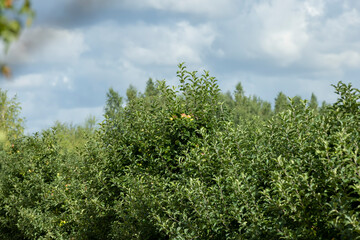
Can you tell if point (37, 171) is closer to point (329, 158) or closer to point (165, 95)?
point (165, 95)

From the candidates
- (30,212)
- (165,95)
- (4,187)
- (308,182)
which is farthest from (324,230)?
(4,187)

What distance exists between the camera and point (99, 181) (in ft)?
26.8

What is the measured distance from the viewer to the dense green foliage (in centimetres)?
488

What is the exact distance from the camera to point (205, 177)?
20.7 ft

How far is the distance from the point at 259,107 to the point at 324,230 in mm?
72538

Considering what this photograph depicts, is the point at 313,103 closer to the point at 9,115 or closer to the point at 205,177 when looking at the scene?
the point at 9,115

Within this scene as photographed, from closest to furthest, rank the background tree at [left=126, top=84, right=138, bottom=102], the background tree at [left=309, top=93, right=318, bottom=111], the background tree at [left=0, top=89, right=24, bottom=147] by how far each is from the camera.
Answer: the background tree at [left=0, top=89, right=24, bottom=147]
the background tree at [left=126, top=84, right=138, bottom=102]
the background tree at [left=309, top=93, right=318, bottom=111]

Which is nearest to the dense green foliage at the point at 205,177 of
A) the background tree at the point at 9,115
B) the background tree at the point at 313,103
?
the background tree at the point at 9,115

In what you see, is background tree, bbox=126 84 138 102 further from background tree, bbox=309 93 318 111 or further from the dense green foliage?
the dense green foliage

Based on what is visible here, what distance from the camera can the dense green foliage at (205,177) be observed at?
4879 millimetres

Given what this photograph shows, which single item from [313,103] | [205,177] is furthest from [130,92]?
[205,177]

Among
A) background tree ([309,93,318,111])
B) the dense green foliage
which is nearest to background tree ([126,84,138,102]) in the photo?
background tree ([309,93,318,111])

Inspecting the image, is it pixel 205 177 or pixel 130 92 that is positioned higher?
pixel 130 92

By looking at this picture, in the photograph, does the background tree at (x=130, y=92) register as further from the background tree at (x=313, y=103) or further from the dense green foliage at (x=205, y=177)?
the dense green foliage at (x=205, y=177)
